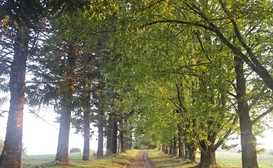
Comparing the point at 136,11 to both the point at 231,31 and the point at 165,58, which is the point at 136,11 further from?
the point at 231,31

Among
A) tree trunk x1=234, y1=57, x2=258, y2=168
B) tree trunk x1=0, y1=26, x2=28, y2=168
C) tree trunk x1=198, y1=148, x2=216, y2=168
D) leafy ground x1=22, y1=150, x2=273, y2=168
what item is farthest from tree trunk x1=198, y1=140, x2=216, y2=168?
tree trunk x1=0, y1=26, x2=28, y2=168

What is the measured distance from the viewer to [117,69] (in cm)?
1192

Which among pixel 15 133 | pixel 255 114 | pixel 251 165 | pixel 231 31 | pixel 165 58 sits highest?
pixel 231 31

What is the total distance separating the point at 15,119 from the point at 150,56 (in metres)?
6.18

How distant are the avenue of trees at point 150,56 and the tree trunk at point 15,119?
39 millimetres

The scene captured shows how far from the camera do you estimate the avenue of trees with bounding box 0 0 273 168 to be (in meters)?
9.65

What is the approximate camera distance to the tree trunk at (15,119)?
39.7ft

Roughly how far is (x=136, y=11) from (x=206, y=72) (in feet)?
19.3

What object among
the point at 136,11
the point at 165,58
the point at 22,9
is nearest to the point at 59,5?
the point at 22,9

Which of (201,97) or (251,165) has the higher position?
(201,97)

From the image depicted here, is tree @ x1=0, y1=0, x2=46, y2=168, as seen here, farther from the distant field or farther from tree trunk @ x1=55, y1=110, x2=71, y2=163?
the distant field

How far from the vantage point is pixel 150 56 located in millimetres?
12625

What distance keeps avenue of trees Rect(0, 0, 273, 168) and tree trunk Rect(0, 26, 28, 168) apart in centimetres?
4

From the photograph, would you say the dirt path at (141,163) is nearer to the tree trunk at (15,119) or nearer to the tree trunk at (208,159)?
the tree trunk at (208,159)
